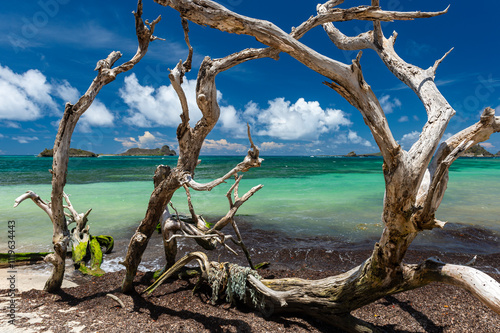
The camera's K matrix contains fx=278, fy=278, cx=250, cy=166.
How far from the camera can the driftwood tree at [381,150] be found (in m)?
2.41

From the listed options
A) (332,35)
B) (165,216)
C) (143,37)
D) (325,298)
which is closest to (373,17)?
(332,35)

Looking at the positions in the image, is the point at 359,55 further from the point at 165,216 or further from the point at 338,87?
the point at 165,216

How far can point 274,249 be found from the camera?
7.96 m

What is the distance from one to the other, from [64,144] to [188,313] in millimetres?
3311

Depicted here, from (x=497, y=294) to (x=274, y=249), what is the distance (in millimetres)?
5941

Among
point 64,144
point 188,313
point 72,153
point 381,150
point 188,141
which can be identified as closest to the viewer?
point 381,150

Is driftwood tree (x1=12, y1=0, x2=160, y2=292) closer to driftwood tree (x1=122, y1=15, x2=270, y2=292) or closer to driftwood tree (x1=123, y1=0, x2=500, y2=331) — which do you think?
driftwood tree (x1=122, y1=15, x2=270, y2=292)

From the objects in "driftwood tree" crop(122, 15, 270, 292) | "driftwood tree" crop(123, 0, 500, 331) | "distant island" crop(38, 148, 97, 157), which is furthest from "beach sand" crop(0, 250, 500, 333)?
"distant island" crop(38, 148, 97, 157)

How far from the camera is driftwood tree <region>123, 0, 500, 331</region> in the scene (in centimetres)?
241

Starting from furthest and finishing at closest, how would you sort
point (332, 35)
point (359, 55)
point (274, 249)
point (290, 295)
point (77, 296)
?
point (274, 249), point (77, 296), point (332, 35), point (290, 295), point (359, 55)

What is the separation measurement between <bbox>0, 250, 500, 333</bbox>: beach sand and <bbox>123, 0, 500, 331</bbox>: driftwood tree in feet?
1.67

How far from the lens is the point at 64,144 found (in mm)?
4492

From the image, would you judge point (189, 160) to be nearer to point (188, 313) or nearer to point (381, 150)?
point (188, 313)

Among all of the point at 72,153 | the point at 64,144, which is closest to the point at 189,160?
the point at 64,144
